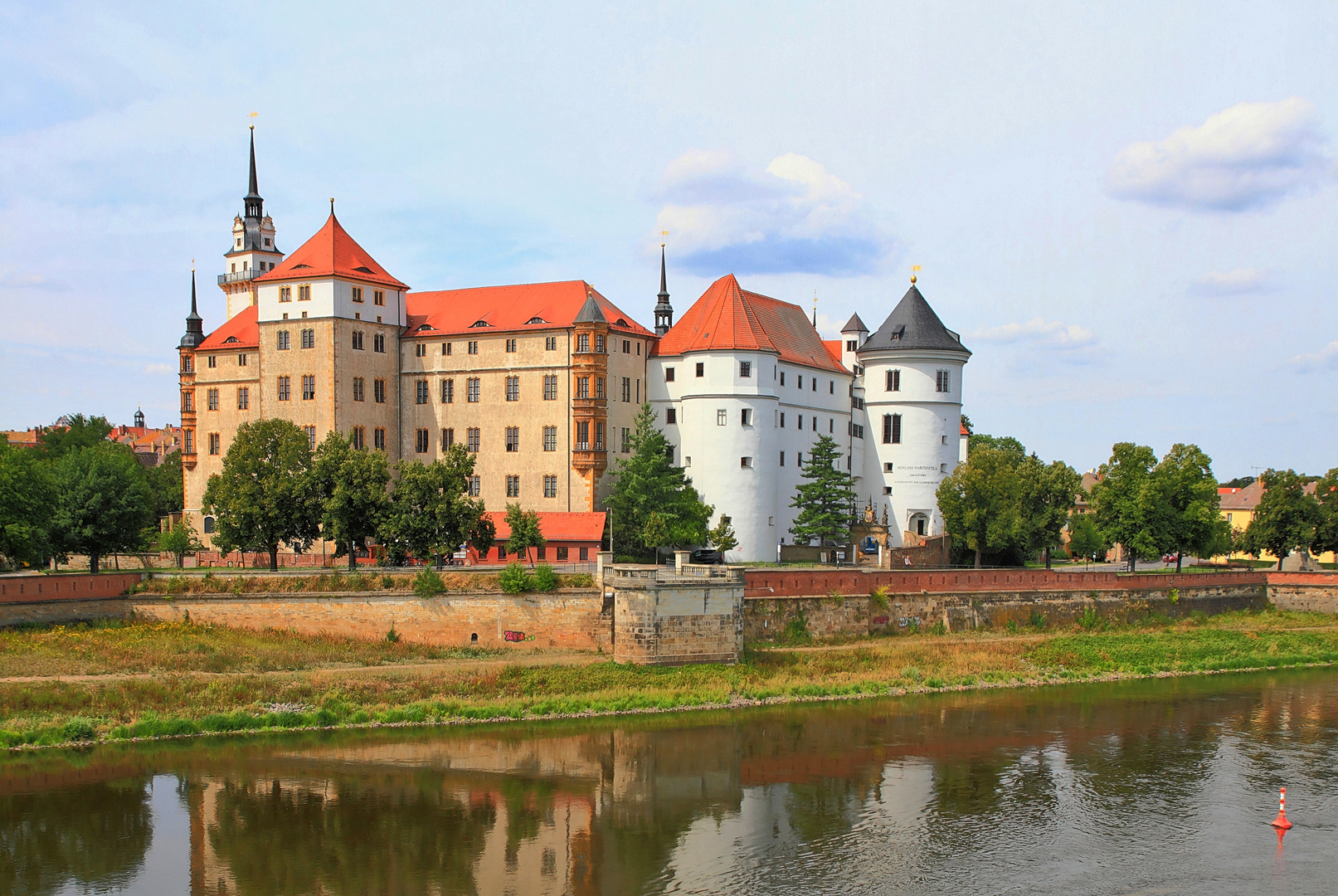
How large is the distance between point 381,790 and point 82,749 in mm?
9969

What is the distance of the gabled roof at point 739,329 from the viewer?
66412mm

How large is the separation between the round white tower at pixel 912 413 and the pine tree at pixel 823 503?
595 centimetres

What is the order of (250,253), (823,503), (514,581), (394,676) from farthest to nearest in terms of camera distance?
1. (250,253)
2. (823,503)
3. (514,581)
4. (394,676)

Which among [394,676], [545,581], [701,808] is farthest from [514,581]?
[701,808]

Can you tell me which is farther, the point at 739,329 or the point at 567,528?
the point at 739,329

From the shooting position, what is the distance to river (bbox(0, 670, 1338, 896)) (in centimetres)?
2447

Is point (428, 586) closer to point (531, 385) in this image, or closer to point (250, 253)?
point (531, 385)

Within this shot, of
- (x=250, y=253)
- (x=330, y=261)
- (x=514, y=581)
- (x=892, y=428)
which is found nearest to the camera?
(x=514, y=581)

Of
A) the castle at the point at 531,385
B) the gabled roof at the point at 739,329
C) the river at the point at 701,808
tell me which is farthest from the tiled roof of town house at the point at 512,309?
the river at the point at 701,808

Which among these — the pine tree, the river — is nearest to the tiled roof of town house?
the pine tree

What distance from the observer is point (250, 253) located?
3408 inches

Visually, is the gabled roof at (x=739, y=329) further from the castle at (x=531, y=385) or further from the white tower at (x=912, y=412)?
the white tower at (x=912, y=412)

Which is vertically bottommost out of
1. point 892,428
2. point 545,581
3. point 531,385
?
point 545,581

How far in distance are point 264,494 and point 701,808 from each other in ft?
91.8
